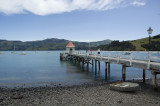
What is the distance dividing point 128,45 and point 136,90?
95.0m

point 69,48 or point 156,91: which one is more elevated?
point 69,48

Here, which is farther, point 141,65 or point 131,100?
point 141,65

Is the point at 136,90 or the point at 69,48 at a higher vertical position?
the point at 69,48

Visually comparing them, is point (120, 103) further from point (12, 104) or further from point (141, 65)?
point (12, 104)

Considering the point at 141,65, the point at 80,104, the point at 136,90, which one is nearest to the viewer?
the point at 80,104

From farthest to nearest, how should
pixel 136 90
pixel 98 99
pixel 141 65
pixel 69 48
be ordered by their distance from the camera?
pixel 69 48 < pixel 141 65 < pixel 136 90 < pixel 98 99

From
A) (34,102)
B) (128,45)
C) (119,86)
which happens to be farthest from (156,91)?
(128,45)

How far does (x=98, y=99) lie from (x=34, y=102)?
4098mm

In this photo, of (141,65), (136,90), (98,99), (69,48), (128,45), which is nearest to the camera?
(98,99)

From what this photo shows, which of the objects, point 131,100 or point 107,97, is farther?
point 107,97

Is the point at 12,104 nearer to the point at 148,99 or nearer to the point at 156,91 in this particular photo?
the point at 148,99

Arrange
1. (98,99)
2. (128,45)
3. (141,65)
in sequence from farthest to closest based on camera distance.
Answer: (128,45) → (141,65) → (98,99)

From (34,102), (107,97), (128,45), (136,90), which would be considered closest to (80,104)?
(107,97)

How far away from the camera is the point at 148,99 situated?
9.78m
